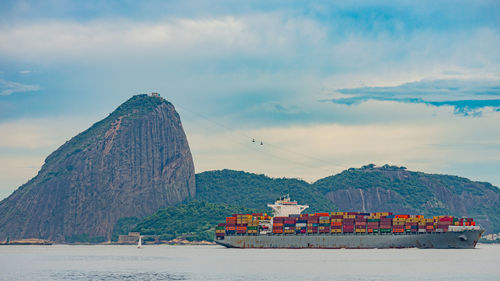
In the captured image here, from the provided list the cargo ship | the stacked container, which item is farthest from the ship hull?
the stacked container

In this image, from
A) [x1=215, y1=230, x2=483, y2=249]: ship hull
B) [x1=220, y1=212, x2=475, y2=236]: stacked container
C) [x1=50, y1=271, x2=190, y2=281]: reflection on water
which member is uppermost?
[x1=220, y1=212, x2=475, y2=236]: stacked container

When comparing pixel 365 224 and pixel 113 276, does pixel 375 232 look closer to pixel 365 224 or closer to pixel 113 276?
pixel 365 224

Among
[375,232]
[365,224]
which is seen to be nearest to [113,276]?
[375,232]

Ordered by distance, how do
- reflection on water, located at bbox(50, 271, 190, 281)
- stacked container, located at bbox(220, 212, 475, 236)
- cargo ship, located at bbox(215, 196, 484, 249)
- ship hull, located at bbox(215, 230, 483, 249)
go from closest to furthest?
reflection on water, located at bbox(50, 271, 190, 281), ship hull, located at bbox(215, 230, 483, 249), cargo ship, located at bbox(215, 196, 484, 249), stacked container, located at bbox(220, 212, 475, 236)

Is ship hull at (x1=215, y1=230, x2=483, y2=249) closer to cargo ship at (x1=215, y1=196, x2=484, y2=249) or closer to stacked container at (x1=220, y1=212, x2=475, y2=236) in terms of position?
cargo ship at (x1=215, y1=196, x2=484, y2=249)

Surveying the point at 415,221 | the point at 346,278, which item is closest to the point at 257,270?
the point at 346,278

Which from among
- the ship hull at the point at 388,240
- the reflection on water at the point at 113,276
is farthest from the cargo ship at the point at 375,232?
the reflection on water at the point at 113,276

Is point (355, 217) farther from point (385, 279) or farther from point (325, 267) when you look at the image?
point (385, 279)

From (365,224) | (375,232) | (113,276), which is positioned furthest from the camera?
(365,224)

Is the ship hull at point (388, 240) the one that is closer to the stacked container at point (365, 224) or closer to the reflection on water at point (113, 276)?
the stacked container at point (365, 224)

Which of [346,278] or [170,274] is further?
[170,274]

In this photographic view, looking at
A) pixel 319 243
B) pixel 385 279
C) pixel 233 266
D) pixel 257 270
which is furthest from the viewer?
pixel 319 243
